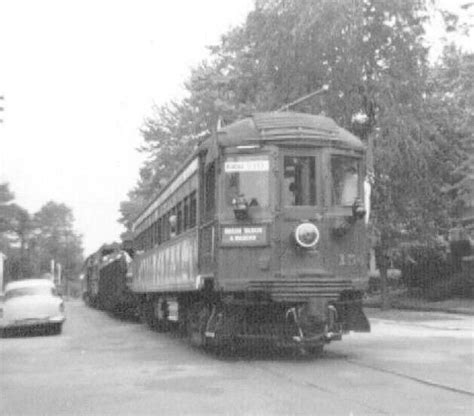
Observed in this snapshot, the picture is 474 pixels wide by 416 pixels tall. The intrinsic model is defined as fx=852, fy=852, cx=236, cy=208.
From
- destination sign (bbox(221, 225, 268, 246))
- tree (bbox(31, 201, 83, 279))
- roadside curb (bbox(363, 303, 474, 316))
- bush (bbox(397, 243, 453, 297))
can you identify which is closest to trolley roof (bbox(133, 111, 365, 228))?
destination sign (bbox(221, 225, 268, 246))

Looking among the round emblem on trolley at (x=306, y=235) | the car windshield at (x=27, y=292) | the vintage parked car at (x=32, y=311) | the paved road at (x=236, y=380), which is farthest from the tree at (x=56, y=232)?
the round emblem on trolley at (x=306, y=235)

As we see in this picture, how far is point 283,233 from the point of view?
1298 centimetres

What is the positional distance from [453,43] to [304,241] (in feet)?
74.9

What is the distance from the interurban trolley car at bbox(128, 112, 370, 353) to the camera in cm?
1286

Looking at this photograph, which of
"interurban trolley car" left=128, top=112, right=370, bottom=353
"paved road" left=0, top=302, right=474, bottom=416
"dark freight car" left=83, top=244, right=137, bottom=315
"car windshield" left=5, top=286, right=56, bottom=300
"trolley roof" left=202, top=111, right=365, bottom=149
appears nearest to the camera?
"paved road" left=0, top=302, right=474, bottom=416

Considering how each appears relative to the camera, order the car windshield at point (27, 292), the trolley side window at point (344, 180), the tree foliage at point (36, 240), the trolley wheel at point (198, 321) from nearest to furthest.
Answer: the trolley side window at point (344, 180)
the trolley wheel at point (198, 321)
the car windshield at point (27, 292)
the tree foliage at point (36, 240)

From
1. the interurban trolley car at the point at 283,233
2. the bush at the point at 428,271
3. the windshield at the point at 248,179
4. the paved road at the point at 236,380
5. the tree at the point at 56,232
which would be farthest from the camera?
the tree at the point at 56,232

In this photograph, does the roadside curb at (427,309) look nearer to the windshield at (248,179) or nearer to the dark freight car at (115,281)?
the dark freight car at (115,281)

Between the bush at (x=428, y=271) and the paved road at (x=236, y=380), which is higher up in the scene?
the bush at (x=428, y=271)

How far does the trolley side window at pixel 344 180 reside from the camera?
525 inches

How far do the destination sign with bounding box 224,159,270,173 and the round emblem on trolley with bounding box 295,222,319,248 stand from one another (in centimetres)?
108

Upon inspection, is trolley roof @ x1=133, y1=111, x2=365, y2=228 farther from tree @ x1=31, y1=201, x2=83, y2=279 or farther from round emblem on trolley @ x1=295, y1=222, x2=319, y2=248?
tree @ x1=31, y1=201, x2=83, y2=279

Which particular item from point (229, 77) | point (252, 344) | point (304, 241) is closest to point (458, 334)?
point (252, 344)

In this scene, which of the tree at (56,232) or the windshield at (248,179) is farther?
the tree at (56,232)
